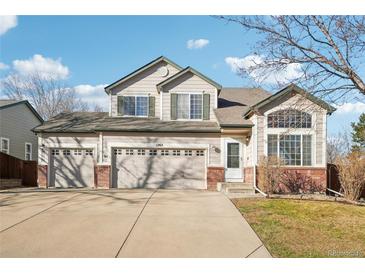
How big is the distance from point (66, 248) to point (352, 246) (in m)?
5.98

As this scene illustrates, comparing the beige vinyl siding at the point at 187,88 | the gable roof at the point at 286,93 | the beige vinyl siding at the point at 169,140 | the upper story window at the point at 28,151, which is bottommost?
the upper story window at the point at 28,151

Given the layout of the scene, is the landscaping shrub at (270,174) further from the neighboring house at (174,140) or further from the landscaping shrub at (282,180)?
the neighboring house at (174,140)

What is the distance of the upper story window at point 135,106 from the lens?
63.4ft

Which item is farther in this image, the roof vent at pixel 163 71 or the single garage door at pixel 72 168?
the roof vent at pixel 163 71

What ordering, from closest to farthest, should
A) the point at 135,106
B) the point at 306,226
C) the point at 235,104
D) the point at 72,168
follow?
the point at 306,226 < the point at 72,168 < the point at 135,106 < the point at 235,104

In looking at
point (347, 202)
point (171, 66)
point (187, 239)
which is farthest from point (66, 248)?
point (171, 66)

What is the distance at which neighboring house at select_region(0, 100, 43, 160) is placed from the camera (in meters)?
21.6

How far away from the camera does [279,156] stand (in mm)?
15688

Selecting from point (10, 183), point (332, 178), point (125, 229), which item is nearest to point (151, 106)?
point (10, 183)

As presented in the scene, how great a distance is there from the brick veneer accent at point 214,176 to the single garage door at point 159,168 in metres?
0.37

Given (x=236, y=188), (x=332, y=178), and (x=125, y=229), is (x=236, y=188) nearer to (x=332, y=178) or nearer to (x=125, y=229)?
(x=332, y=178)

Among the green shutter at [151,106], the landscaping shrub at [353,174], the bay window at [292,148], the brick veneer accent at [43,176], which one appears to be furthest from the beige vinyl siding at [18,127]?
the landscaping shrub at [353,174]

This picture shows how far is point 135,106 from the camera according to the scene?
63.8 feet

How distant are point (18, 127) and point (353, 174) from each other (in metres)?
20.3
